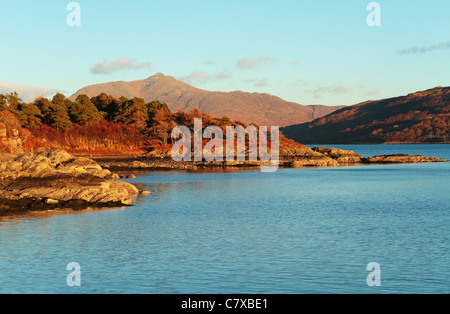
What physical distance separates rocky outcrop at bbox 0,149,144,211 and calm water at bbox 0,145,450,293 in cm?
251

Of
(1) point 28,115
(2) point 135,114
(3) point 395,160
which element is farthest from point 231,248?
(2) point 135,114

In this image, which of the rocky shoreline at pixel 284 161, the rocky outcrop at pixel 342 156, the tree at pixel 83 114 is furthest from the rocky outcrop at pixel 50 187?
the rocky outcrop at pixel 342 156

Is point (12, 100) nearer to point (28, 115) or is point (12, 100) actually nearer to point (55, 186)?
point (28, 115)

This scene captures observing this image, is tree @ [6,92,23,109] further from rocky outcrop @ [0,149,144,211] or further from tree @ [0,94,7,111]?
rocky outcrop @ [0,149,144,211]

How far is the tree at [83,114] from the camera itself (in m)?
119

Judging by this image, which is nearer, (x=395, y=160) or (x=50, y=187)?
(x=50, y=187)

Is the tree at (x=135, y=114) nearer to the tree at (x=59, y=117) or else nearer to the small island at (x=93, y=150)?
the small island at (x=93, y=150)

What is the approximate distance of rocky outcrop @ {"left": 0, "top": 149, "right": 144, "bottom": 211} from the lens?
33.1 m

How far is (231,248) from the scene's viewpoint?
71.3 feet

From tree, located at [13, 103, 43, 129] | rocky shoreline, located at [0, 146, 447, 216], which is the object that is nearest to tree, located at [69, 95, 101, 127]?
tree, located at [13, 103, 43, 129]

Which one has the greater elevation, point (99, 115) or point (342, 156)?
point (99, 115)

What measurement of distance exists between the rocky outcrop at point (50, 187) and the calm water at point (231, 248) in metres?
2.51

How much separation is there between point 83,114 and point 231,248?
103438 millimetres
